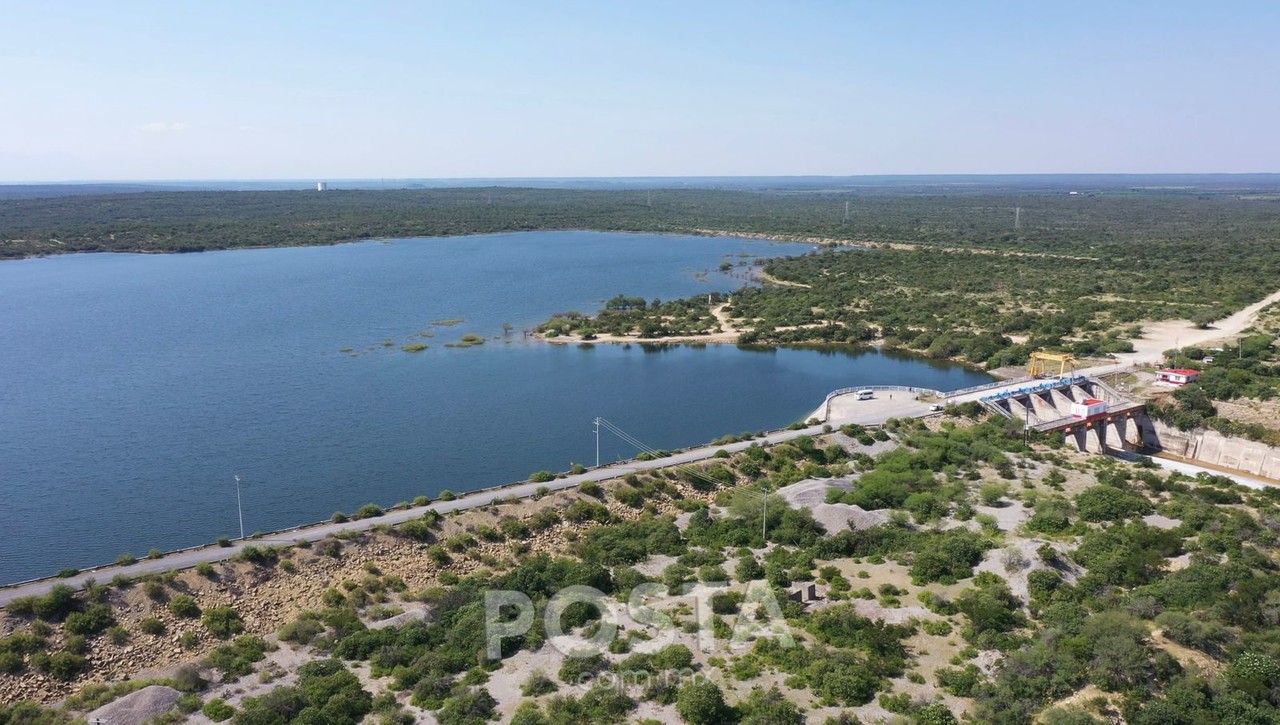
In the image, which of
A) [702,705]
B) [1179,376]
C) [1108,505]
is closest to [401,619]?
[702,705]

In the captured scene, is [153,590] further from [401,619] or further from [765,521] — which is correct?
[765,521]

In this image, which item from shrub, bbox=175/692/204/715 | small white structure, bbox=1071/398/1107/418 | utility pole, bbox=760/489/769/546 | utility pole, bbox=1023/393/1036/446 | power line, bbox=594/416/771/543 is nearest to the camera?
shrub, bbox=175/692/204/715

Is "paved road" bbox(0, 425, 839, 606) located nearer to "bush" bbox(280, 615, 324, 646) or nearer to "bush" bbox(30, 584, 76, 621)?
"bush" bbox(30, 584, 76, 621)

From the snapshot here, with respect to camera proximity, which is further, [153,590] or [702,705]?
[153,590]

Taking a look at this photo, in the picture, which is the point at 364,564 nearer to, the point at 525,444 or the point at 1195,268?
the point at 525,444

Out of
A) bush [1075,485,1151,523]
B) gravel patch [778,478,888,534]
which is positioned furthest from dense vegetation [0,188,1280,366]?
gravel patch [778,478,888,534]

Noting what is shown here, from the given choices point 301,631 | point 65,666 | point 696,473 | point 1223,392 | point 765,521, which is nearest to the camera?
point 65,666
